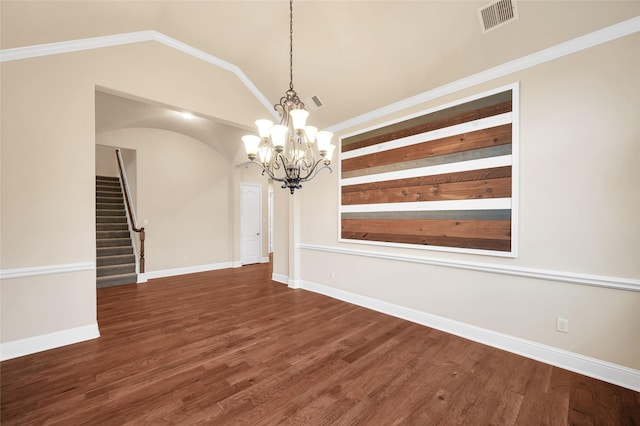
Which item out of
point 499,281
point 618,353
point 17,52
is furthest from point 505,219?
point 17,52

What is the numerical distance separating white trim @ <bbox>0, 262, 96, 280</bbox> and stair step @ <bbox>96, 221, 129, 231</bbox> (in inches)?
154

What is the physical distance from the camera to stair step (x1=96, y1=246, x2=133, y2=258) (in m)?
5.61

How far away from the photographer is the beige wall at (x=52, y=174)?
257cm

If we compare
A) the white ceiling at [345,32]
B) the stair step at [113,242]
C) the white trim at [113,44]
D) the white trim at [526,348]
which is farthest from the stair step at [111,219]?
the white trim at [526,348]

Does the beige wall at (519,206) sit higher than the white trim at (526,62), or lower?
lower

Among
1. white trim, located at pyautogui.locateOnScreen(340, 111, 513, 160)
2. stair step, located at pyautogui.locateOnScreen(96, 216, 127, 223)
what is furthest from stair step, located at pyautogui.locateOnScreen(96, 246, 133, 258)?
white trim, located at pyautogui.locateOnScreen(340, 111, 513, 160)

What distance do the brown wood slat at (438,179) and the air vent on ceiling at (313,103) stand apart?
53.3 inches

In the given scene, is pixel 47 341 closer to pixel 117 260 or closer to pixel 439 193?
pixel 117 260

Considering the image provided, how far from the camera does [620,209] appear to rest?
2.09m

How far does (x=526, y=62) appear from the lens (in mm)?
2518

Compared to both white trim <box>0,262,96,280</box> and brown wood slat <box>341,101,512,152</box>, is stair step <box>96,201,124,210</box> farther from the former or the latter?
brown wood slat <box>341,101,512,152</box>

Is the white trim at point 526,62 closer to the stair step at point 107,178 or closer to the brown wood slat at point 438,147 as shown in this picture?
the brown wood slat at point 438,147

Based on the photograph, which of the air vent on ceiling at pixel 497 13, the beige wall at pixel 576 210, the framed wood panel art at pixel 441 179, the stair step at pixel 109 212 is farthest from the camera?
the stair step at pixel 109 212

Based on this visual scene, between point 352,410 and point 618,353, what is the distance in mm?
2209
